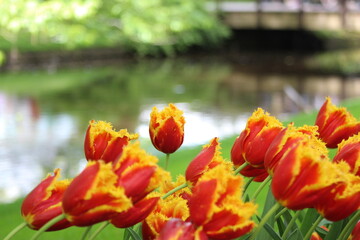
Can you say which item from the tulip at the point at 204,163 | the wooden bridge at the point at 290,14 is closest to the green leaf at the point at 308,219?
the tulip at the point at 204,163

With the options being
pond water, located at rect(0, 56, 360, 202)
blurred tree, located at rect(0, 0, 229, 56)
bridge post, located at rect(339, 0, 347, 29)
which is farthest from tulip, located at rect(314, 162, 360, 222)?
bridge post, located at rect(339, 0, 347, 29)

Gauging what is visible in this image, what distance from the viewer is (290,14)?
33906 millimetres

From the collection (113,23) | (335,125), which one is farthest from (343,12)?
(335,125)

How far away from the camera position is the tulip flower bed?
0.83 m

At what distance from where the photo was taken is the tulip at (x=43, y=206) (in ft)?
2.98

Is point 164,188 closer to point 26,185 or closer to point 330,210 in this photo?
point 330,210

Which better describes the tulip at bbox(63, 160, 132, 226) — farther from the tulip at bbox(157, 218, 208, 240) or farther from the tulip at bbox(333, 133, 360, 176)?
the tulip at bbox(333, 133, 360, 176)

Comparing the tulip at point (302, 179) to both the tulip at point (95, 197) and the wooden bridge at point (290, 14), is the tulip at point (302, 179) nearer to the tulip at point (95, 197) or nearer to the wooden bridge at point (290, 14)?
the tulip at point (95, 197)

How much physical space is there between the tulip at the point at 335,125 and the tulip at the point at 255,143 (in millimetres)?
150

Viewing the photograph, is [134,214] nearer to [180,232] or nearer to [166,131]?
[180,232]

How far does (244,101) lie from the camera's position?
18453mm

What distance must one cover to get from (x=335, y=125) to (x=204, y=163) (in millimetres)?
299

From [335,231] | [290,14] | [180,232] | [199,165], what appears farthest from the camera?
[290,14]

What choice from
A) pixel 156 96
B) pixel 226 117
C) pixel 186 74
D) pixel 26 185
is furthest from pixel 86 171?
pixel 186 74
